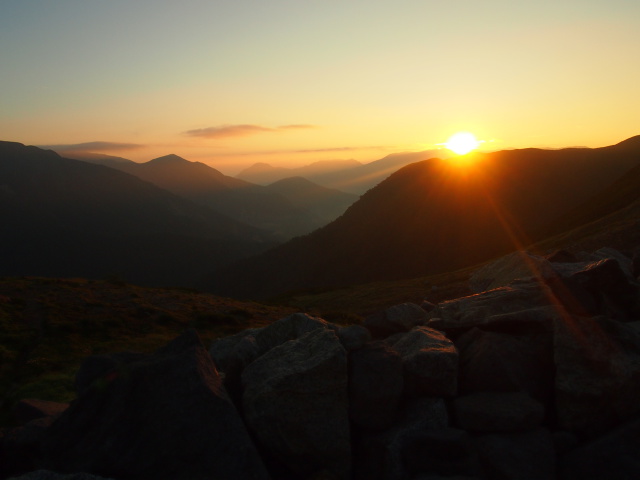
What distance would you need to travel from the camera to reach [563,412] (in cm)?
932

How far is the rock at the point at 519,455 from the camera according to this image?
821 cm

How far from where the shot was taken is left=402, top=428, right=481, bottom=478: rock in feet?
27.3

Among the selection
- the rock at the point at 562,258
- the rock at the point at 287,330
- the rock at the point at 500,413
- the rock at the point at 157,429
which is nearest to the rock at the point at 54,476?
the rock at the point at 157,429

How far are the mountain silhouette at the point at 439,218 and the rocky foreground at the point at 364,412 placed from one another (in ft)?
318

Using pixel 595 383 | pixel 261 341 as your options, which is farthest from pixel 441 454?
pixel 261 341

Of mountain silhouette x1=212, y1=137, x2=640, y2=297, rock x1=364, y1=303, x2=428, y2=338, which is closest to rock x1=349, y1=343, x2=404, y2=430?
rock x1=364, y1=303, x2=428, y2=338

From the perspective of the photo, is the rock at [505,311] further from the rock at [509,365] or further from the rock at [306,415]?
the rock at [306,415]

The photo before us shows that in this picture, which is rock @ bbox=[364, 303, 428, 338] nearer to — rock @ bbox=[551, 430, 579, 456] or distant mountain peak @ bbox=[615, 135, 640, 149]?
rock @ bbox=[551, 430, 579, 456]

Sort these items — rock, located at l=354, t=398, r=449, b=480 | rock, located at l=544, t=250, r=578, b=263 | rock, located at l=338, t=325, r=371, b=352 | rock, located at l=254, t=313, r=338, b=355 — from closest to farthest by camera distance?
rock, located at l=354, t=398, r=449, b=480, rock, located at l=338, t=325, r=371, b=352, rock, located at l=254, t=313, r=338, b=355, rock, located at l=544, t=250, r=578, b=263

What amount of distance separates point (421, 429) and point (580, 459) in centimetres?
285

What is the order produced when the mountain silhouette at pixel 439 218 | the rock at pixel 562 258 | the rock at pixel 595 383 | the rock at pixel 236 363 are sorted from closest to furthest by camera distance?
the rock at pixel 595 383
the rock at pixel 236 363
the rock at pixel 562 258
the mountain silhouette at pixel 439 218

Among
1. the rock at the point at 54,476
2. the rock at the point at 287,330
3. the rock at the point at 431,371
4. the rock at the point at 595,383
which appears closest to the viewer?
the rock at the point at 54,476

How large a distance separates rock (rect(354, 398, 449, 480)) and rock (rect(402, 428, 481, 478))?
0.67ft

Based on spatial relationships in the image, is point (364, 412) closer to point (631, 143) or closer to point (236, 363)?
point (236, 363)
